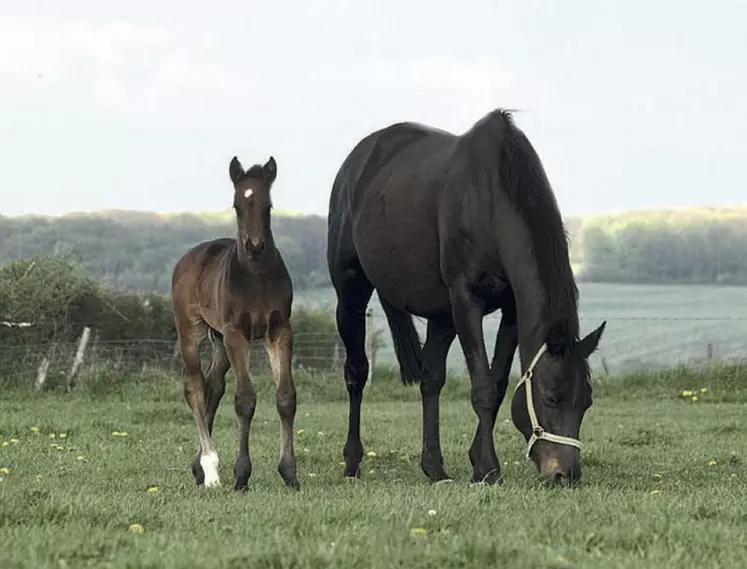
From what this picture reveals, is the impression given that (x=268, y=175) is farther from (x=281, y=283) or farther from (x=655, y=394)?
(x=655, y=394)

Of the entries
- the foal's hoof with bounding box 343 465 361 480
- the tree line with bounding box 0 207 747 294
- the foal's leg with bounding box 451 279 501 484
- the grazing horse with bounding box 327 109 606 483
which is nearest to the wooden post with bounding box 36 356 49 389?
the tree line with bounding box 0 207 747 294

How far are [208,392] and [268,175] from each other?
6.93 ft

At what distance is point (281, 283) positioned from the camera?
7.75m

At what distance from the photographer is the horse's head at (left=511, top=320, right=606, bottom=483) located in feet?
22.9

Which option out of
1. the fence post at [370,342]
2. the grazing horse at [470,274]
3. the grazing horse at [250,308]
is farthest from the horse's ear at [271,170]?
the fence post at [370,342]

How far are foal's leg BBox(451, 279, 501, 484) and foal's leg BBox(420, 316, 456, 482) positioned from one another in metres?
0.86

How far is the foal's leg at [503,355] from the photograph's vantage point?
805 centimetres

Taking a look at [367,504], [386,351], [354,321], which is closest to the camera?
[367,504]

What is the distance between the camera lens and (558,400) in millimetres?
7090

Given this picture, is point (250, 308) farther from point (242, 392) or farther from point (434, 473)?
point (434, 473)

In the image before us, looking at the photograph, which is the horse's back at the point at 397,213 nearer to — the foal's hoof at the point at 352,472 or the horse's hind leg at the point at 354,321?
the horse's hind leg at the point at 354,321

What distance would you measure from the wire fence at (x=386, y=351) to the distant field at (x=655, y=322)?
2 cm

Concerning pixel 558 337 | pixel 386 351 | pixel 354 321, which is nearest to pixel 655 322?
pixel 386 351

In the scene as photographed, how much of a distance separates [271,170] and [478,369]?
6.74ft
